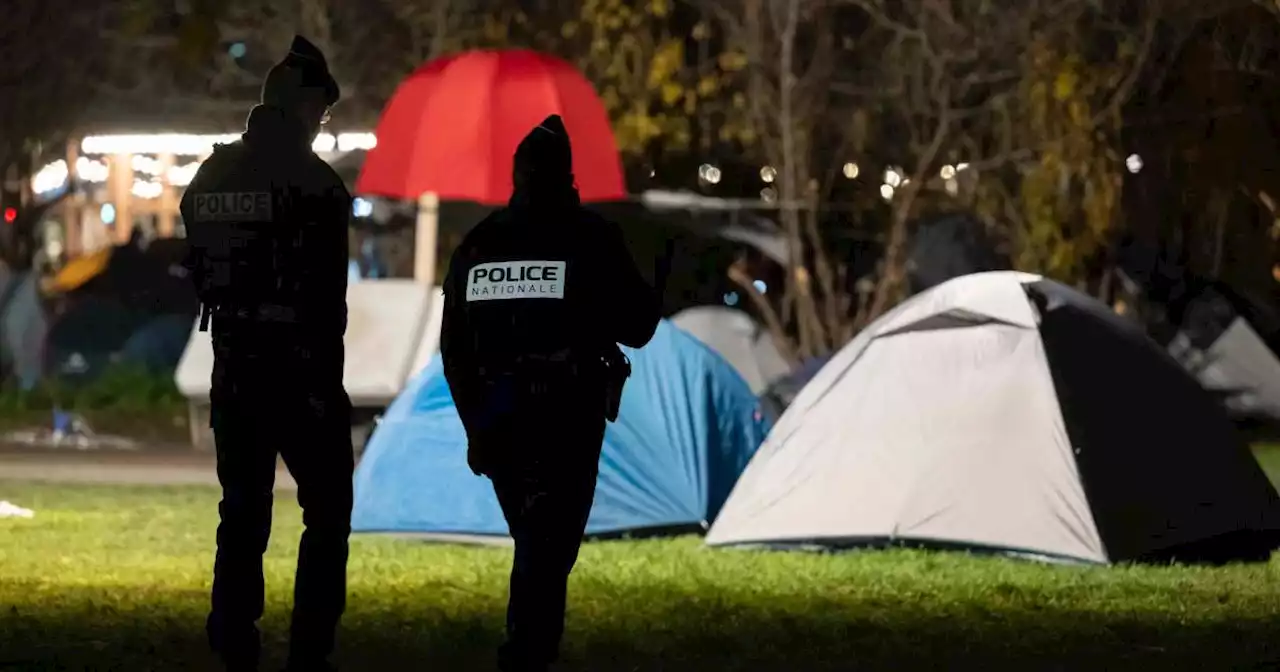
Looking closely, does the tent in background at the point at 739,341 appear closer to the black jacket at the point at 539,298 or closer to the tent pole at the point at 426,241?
the tent pole at the point at 426,241

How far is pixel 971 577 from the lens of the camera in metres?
8.68

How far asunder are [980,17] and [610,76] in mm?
3306

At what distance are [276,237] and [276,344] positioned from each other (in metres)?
0.32

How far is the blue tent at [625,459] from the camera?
32.4 ft

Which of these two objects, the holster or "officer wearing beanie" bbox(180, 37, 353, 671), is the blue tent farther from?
the holster

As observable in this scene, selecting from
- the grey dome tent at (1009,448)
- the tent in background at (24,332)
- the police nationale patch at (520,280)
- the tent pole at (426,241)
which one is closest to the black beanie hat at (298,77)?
the police nationale patch at (520,280)

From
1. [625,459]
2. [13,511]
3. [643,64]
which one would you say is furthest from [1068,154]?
[13,511]

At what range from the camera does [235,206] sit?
223 inches

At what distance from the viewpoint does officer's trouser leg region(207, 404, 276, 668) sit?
18.8ft

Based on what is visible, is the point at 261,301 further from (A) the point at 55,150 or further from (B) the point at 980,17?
(A) the point at 55,150

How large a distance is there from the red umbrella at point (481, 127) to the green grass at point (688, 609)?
3.53 metres

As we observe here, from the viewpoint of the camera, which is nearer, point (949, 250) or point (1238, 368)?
point (949, 250)

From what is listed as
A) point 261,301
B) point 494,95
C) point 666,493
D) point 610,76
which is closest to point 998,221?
point 610,76

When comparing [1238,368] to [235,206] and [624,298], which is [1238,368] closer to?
[624,298]
